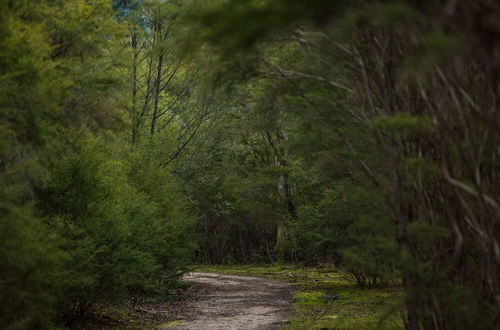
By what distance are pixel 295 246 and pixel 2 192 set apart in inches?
740

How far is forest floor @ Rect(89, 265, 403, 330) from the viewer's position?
1229 cm

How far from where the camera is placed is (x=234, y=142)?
25375 millimetres

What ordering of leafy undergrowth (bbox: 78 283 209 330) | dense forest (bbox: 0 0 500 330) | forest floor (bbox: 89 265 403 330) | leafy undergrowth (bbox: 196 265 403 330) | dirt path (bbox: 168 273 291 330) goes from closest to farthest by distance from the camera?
dense forest (bbox: 0 0 500 330)
leafy undergrowth (bbox: 196 265 403 330)
forest floor (bbox: 89 265 403 330)
leafy undergrowth (bbox: 78 283 209 330)
dirt path (bbox: 168 273 291 330)

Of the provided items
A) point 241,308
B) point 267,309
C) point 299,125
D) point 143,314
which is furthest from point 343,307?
point 299,125

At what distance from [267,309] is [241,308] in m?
0.91

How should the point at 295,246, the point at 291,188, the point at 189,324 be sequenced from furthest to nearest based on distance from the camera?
the point at 291,188, the point at 295,246, the point at 189,324

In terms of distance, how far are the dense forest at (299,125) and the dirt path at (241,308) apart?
2.36 metres

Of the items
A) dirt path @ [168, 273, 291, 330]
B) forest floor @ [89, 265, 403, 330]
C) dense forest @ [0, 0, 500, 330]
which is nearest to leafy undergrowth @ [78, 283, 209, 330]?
forest floor @ [89, 265, 403, 330]

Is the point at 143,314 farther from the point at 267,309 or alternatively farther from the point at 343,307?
the point at 343,307

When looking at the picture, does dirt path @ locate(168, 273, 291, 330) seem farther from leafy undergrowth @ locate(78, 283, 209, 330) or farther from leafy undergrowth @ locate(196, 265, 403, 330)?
leafy undergrowth @ locate(196, 265, 403, 330)

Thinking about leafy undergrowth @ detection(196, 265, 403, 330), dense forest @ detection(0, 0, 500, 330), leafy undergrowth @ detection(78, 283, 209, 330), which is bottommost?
leafy undergrowth @ detection(196, 265, 403, 330)

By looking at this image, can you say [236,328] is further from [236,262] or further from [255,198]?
[236,262]

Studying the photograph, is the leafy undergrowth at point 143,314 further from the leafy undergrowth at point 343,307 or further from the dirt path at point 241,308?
the leafy undergrowth at point 343,307

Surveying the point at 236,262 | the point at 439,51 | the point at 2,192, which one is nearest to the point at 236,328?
the point at 2,192
